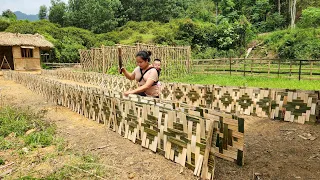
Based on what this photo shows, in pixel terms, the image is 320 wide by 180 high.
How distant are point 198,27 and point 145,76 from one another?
89.4ft

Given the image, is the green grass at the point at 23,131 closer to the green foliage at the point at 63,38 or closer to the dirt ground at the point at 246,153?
the dirt ground at the point at 246,153

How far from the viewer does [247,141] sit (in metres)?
4.50

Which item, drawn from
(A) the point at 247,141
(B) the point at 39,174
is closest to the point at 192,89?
(A) the point at 247,141

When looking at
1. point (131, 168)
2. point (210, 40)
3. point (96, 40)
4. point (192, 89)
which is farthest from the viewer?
point (96, 40)

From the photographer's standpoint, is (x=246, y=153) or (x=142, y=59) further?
(x=142, y=59)

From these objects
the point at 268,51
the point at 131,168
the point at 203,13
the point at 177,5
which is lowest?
the point at 131,168

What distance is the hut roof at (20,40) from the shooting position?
22.8 meters

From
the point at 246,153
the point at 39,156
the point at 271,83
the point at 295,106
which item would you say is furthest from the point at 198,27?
the point at 39,156

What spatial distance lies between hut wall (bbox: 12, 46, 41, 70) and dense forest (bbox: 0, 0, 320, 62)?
13.1 ft

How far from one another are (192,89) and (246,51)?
2321 cm

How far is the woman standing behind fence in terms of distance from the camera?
4.32 m

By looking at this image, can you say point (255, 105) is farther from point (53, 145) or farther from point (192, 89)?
point (53, 145)

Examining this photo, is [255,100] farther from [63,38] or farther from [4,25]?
[4,25]

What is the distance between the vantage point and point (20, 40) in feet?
78.0
